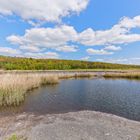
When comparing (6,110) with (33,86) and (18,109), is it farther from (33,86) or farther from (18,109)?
(33,86)

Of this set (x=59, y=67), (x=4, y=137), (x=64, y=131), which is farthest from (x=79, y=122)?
(x=59, y=67)

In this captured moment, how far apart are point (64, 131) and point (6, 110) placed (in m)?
4.74

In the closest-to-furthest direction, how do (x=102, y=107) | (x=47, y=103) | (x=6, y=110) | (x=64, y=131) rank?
(x=64, y=131)
(x=6, y=110)
(x=102, y=107)
(x=47, y=103)

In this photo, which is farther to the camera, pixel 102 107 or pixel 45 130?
pixel 102 107

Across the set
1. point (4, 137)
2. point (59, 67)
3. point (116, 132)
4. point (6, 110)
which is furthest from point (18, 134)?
point (59, 67)

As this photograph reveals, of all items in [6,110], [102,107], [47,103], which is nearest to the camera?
[6,110]

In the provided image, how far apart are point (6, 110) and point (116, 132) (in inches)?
240

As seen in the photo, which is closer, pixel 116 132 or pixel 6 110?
pixel 116 132

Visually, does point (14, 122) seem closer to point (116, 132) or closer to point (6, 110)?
point (6, 110)

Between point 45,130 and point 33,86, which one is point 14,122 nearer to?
point 45,130

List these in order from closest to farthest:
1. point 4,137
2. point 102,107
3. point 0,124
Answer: point 4,137 < point 0,124 < point 102,107

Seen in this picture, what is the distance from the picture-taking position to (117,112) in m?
8.96

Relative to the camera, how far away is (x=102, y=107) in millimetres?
9938

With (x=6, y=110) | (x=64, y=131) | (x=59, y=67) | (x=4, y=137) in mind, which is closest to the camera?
(x=4, y=137)
